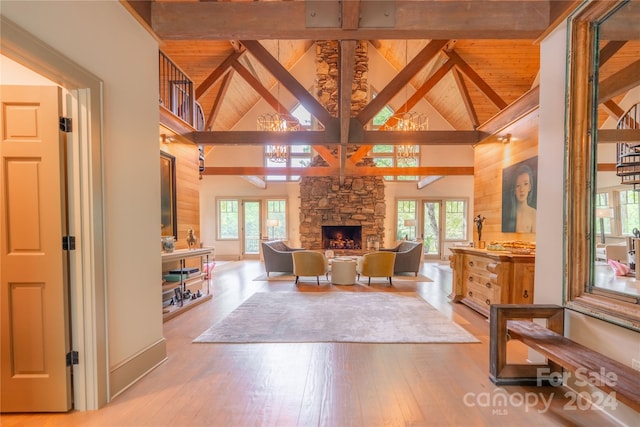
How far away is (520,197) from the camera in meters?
3.76

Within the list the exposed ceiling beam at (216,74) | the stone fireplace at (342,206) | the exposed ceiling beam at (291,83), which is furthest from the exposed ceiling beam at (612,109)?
the stone fireplace at (342,206)

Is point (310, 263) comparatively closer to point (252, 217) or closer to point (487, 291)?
point (487, 291)

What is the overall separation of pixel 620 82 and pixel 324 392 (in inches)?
114

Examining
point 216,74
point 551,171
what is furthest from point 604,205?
point 216,74

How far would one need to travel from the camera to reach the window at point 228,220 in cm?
1005

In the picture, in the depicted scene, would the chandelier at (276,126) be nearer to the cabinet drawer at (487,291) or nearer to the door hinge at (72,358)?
the cabinet drawer at (487,291)

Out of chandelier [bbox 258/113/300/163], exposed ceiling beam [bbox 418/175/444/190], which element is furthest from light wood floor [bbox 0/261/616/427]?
exposed ceiling beam [bbox 418/175/444/190]

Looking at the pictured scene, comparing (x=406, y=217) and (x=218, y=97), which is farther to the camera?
(x=406, y=217)

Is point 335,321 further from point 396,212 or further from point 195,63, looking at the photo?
point 396,212

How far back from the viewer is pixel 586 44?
1.89 metres

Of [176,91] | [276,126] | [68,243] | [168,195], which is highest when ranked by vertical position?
[176,91]

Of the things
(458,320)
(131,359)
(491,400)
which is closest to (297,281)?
(458,320)

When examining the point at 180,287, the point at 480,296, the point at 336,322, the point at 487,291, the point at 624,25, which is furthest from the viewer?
the point at 180,287

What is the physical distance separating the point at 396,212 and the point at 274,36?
8.15 m
